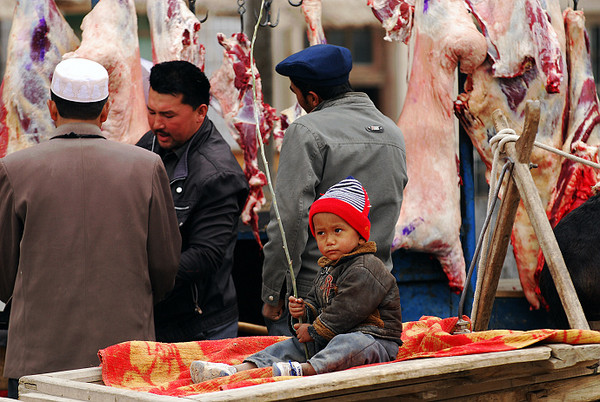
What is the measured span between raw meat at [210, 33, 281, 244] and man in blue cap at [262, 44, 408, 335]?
3.37 feet

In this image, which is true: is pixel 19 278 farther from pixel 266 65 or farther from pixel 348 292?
pixel 266 65

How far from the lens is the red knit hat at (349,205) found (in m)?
2.81

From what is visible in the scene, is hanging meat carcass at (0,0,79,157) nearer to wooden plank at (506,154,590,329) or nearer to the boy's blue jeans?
the boy's blue jeans

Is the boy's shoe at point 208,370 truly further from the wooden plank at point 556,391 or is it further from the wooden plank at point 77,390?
the wooden plank at point 556,391

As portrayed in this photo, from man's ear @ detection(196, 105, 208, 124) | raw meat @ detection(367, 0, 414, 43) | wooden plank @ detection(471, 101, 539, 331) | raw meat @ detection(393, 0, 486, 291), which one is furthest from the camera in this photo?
raw meat @ detection(393, 0, 486, 291)

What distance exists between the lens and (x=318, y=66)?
3.46 m

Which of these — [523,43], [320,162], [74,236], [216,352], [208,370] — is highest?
[523,43]

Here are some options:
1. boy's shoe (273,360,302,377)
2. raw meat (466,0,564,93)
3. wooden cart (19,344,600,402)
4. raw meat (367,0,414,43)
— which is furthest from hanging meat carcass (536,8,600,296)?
boy's shoe (273,360,302,377)

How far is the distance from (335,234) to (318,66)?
2.77 ft

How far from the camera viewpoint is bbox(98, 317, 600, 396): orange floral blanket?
2.78 m

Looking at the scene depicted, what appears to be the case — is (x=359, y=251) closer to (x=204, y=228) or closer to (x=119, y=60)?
(x=204, y=228)

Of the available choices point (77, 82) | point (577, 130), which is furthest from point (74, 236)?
point (577, 130)

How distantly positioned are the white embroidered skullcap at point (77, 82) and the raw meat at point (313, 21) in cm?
173

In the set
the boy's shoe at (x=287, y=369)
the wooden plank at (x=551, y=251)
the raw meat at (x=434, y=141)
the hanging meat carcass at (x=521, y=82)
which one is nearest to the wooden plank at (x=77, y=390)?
the boy's shoe at (x=287, y=369)
